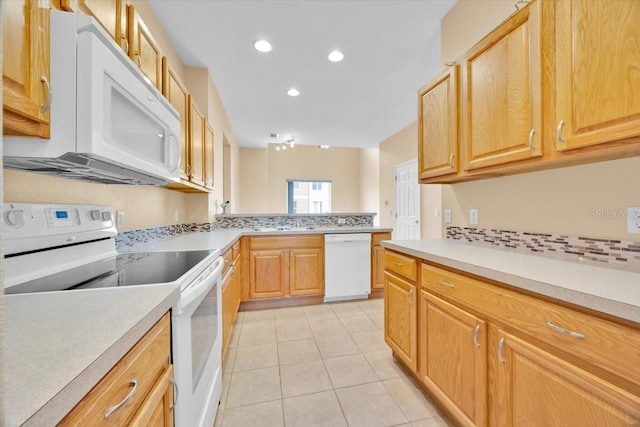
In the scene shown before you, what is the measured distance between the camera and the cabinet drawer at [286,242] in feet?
9.59

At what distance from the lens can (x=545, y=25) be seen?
117cm

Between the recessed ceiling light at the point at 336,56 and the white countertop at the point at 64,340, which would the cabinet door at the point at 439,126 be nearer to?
the recessed ceiling light at the point at 336,56

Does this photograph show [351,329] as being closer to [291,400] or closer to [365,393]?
[365,393]

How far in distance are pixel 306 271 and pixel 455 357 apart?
6.40 feet

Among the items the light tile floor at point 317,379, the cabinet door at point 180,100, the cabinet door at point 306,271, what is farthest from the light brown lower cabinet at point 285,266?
the cabinet door at point 180,100

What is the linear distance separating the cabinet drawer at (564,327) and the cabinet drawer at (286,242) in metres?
1.96

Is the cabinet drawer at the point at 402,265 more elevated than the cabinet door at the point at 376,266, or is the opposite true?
the cabinet drawer at the point at 402,265

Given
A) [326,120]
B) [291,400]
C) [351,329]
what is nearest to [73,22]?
[291,400]

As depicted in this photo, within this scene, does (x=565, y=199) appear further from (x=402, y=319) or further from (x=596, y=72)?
(x=402, y=319)

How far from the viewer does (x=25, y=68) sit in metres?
0.70

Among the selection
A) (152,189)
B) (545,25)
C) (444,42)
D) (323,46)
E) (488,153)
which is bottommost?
(152,189)

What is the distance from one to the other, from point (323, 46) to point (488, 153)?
5.99 feet

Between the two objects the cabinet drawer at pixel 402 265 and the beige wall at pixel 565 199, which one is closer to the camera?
the beige wall at pixel 565 199

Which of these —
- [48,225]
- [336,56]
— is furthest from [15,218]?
[336,56]
